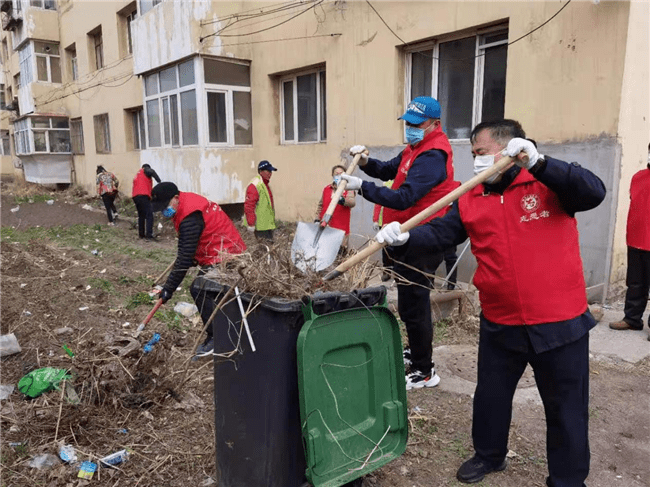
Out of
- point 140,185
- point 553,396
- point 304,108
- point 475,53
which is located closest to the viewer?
point 553,396

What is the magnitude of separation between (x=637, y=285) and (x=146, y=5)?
12412 millimetres

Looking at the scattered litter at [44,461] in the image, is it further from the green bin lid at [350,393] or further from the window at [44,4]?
the window at [44,4]

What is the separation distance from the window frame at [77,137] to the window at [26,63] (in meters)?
3.38

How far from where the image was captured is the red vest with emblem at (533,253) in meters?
2.04

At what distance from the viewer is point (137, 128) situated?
15.1 meters

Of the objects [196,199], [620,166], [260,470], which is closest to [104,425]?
[260,470]

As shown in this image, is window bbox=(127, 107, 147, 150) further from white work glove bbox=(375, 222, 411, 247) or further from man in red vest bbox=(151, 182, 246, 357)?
white work glove bbox=(375, 222, 411, 247)

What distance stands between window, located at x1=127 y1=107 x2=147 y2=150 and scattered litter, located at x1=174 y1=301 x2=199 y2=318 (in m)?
10.7

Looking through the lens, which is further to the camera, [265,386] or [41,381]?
[41,381]

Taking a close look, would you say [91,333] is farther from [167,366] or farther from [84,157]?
[84,157]

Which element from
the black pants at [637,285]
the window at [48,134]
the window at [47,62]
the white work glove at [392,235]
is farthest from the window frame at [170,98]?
the window at [47,62]

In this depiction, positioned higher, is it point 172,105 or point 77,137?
point 172,105

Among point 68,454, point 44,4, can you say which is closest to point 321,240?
point 68,454

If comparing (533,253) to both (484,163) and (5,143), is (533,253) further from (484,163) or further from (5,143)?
(5,143)
